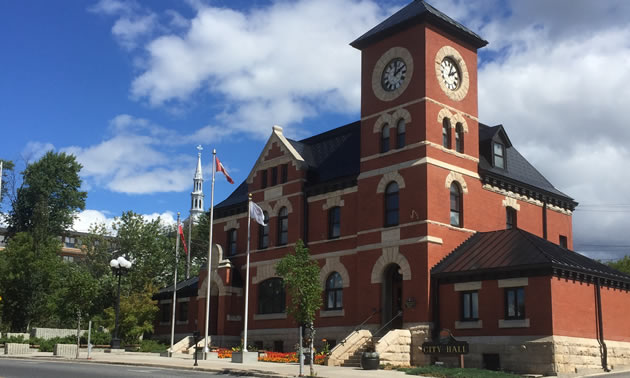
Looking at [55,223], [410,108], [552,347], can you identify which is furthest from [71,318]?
[552,347]

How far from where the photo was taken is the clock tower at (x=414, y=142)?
114 feet

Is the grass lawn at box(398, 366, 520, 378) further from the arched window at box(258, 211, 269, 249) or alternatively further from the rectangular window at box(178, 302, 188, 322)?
the rectangular window at box(178, 302, 188, 322)

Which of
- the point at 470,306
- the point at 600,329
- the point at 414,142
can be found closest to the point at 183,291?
the point at 414,142

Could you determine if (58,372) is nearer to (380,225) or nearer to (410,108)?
(380,225)

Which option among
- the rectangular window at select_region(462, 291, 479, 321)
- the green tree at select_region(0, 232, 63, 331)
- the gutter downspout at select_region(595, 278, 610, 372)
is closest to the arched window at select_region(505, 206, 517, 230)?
the gutter downspout at select_region(595, 278, 610, 372)

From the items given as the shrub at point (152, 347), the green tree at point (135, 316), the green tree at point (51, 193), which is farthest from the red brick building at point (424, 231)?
the green tree at point (51, 193)

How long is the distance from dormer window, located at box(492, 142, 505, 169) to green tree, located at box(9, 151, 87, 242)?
165ft

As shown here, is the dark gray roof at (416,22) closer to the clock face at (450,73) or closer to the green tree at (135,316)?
the clock face at (450,73)

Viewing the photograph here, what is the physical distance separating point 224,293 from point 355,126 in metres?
13.1

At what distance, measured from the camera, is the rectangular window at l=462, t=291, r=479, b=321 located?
32344 millimetres

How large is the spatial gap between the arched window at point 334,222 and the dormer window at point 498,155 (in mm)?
9188

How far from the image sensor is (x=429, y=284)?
1331 inches

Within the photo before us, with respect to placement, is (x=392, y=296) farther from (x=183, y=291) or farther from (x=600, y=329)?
(x=183, y=291)

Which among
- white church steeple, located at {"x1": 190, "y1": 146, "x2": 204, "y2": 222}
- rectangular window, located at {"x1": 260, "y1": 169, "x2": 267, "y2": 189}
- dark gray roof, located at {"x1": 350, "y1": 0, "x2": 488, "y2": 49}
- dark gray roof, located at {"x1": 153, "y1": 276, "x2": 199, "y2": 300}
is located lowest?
dark gray roof, located at {"x1": 153, "y1": 276, "x2": 199, "y2": 300}
